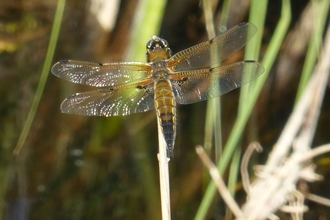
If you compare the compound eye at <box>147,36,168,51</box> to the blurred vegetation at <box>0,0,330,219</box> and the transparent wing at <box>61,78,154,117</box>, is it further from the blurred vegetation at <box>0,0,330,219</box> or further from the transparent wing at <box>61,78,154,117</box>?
the blurred vegetation at <box>0,0,330,219</box>

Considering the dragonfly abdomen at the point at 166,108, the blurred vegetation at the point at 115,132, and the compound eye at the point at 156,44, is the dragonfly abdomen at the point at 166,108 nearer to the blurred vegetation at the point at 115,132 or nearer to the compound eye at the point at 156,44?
the compound eye at the point at 156,44

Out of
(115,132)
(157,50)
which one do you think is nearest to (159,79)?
(157,50)

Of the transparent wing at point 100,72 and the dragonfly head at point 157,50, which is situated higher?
the dragonfly head at point 157,50

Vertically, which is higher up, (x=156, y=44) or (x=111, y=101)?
(x=156, y=44)

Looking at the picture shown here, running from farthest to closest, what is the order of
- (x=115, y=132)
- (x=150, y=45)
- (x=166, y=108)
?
(x=115, y=132) → (x=150, y=45) → (x=166, y=108)

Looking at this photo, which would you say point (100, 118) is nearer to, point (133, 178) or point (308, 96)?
point (133, 178)

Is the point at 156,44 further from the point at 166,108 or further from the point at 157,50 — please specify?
the point at 166,108

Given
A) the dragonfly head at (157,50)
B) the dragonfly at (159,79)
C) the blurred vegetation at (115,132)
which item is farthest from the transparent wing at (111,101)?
the blurred vegetation at (115,132)
